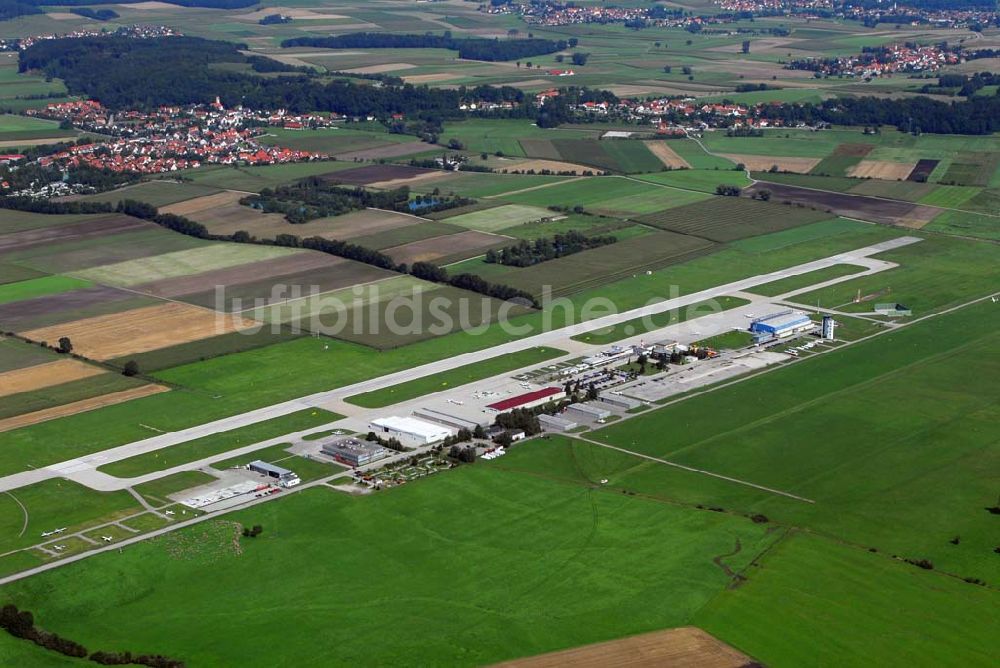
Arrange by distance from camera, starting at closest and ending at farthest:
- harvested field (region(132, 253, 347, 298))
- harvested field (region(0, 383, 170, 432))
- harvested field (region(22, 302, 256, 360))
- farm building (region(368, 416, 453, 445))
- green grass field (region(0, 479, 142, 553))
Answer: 1. green grass field (region(0, 479, 142, 553))
2. farm building (region(368, 416, 453, 445))
3. harvested field (region(0, 383, 170, 432))
4. harvested field (region(22, 302, 256, 360))
5. harvested field (region(132, 253, 347, 298))

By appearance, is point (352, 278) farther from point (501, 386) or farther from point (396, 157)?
point (396, 157)

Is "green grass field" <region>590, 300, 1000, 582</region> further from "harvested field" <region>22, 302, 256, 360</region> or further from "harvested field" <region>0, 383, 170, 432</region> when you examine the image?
"harvested field" <region>22, 302, 256, 360</region>

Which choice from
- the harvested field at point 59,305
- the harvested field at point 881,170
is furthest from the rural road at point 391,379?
the harvested field at point 881,170


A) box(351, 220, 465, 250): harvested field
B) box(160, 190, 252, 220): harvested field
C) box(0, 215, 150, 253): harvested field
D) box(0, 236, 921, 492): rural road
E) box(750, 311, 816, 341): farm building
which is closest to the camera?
box(0, 236, 921, 492): rural road

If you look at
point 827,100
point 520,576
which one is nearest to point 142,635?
point 520,576

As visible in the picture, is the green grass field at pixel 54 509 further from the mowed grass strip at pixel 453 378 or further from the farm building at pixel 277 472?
the mowed grass strip at pixel 453 378

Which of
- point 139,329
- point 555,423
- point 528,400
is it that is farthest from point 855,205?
point 139,329

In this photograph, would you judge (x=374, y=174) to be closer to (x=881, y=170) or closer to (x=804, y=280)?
(x=881, y=170)

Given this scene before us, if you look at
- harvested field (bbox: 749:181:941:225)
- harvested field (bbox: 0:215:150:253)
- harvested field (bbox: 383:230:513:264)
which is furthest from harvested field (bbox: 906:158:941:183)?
harvested field (bbox: 0:215:150:253)
